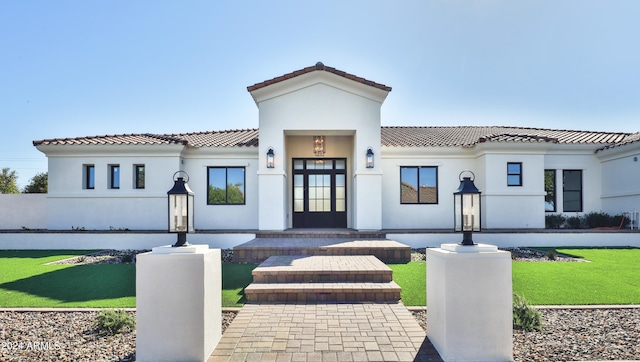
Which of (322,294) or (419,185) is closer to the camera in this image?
(322,294)

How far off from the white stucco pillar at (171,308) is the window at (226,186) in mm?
10764

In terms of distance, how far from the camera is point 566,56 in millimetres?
11969

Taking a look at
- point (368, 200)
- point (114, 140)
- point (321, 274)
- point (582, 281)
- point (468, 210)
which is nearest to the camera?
point (468, 210)

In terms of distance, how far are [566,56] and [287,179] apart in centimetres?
1144

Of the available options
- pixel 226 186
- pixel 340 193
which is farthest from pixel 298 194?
pixel 226 186

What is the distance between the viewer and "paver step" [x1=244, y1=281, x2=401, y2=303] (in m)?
5.82

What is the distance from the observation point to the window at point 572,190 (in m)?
15.3

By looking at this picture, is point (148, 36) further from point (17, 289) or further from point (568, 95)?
point (568, 95)

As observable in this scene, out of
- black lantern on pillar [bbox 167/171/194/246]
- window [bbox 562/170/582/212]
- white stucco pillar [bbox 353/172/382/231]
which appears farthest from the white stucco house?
black lantern on pillar [bbox 167/171/194/246]

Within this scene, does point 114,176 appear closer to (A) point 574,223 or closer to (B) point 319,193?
(B) point 319,193

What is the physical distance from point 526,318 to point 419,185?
400 inches

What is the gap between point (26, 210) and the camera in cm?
1617

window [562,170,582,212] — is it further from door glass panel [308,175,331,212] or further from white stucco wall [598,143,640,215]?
→ door glass panel [308,175,331,212]

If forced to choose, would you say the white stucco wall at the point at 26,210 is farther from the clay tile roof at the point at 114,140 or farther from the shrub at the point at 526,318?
the shrub at the point at 526,318
